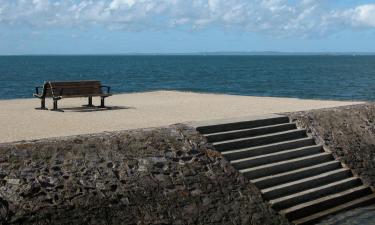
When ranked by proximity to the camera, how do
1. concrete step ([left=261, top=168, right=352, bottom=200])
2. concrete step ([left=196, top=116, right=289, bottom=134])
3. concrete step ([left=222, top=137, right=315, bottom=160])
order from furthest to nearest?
1. concrete step ([left=196, top=116, right=289, bottom=134])
2. concrete step ([left=222, top=137, right=315, bottom=160])
3. concrete step ([left=261, top=168, right=352, bottom=200])

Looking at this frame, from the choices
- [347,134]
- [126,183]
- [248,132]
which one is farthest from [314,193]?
[126,183]

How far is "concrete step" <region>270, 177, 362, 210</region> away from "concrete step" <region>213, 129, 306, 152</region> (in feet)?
5.25

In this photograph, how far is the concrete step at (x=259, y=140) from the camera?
40.4 ft

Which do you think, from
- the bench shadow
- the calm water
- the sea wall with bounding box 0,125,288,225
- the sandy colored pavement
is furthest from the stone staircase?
the calm water

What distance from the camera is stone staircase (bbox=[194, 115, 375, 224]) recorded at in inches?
462

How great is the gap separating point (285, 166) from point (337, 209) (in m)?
1.45

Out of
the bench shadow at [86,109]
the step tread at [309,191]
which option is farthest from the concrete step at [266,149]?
the bench shadow at [86,109]

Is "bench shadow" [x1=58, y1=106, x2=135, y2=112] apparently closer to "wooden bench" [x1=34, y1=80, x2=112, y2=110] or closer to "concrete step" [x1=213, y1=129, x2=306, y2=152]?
"wooden bench" [x1=34, y1=80, x2=112, y2=110]

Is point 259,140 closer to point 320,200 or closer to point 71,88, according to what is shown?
point 320,200

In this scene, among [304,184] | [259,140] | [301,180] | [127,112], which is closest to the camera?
[304,184]

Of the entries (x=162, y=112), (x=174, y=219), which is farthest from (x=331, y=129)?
(x=174, y=219)

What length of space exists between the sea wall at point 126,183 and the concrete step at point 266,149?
51cm

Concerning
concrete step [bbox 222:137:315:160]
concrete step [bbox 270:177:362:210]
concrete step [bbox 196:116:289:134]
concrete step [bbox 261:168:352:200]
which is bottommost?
concrete step [bbox 270:177:362:210]

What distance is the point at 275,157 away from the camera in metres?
12.7
